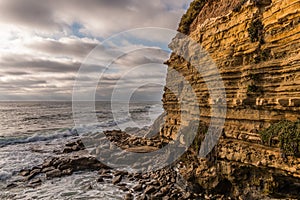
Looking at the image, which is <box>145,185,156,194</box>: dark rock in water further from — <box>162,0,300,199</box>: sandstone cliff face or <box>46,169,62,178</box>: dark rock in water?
<box>46,169,62,178</box>: dark rock in water

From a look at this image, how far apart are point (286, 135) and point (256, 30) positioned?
4.53m

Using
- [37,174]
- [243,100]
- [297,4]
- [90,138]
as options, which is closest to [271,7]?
[297,4]

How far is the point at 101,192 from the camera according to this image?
13.6 m

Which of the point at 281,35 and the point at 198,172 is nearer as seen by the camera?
the point at 281,35

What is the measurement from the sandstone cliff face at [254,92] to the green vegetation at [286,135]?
0.95ft

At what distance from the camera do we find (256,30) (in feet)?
31.9

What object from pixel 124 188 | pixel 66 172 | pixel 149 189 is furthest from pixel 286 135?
pixel 66 172

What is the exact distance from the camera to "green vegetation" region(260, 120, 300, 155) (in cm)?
796

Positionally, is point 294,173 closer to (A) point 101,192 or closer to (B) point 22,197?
(A) point 101,192

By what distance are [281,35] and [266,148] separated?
14.6 ft

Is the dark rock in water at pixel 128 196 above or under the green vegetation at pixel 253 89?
under

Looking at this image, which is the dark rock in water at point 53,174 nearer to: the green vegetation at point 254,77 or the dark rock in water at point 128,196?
the dark rock in water at point 128,196

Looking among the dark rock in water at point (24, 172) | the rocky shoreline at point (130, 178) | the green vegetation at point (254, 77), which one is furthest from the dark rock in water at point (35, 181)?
the green vegetation at point (254, 77)

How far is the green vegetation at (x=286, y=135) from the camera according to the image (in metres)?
7.96
